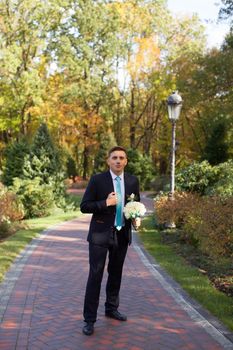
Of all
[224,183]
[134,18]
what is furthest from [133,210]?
[134,18]

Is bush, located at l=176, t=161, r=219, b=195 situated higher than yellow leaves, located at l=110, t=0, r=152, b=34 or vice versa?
yellow leaves, located at l=110, t=0, r=152, b=34

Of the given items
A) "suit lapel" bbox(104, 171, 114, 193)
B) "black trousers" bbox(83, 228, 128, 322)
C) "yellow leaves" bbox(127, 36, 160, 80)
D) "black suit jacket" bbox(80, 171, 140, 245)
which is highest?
"yellow leaves" bbox(127, 36, 160, 80)

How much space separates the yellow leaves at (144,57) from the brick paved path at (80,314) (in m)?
33.6

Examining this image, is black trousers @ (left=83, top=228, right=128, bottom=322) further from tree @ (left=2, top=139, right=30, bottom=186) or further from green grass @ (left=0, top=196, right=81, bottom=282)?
tree @ (left=2, top=139, right=30, bottom=186)

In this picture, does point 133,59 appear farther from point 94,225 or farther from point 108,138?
point 94,225

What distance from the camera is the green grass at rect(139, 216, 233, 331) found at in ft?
19.4

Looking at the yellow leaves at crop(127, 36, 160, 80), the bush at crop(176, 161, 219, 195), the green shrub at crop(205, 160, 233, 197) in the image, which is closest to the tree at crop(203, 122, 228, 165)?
the bush at crop(176, 161, 219, 195)

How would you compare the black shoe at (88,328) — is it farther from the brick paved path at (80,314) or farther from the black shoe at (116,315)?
the black shoe at (116,315)

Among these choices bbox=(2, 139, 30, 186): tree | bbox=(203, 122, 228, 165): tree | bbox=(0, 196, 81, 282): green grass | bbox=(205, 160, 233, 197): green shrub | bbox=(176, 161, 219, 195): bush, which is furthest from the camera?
bbox=(203, 122, 228, 165): tree

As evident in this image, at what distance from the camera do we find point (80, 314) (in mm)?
5758

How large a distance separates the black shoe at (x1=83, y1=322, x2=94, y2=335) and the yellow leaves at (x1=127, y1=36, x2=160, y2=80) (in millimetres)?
37457

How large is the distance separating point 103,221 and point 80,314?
4.71 ft

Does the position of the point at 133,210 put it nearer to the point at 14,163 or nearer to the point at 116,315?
the point at 116,315

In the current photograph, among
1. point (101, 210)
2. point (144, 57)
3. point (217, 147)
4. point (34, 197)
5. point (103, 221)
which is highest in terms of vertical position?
point (144, 57)
